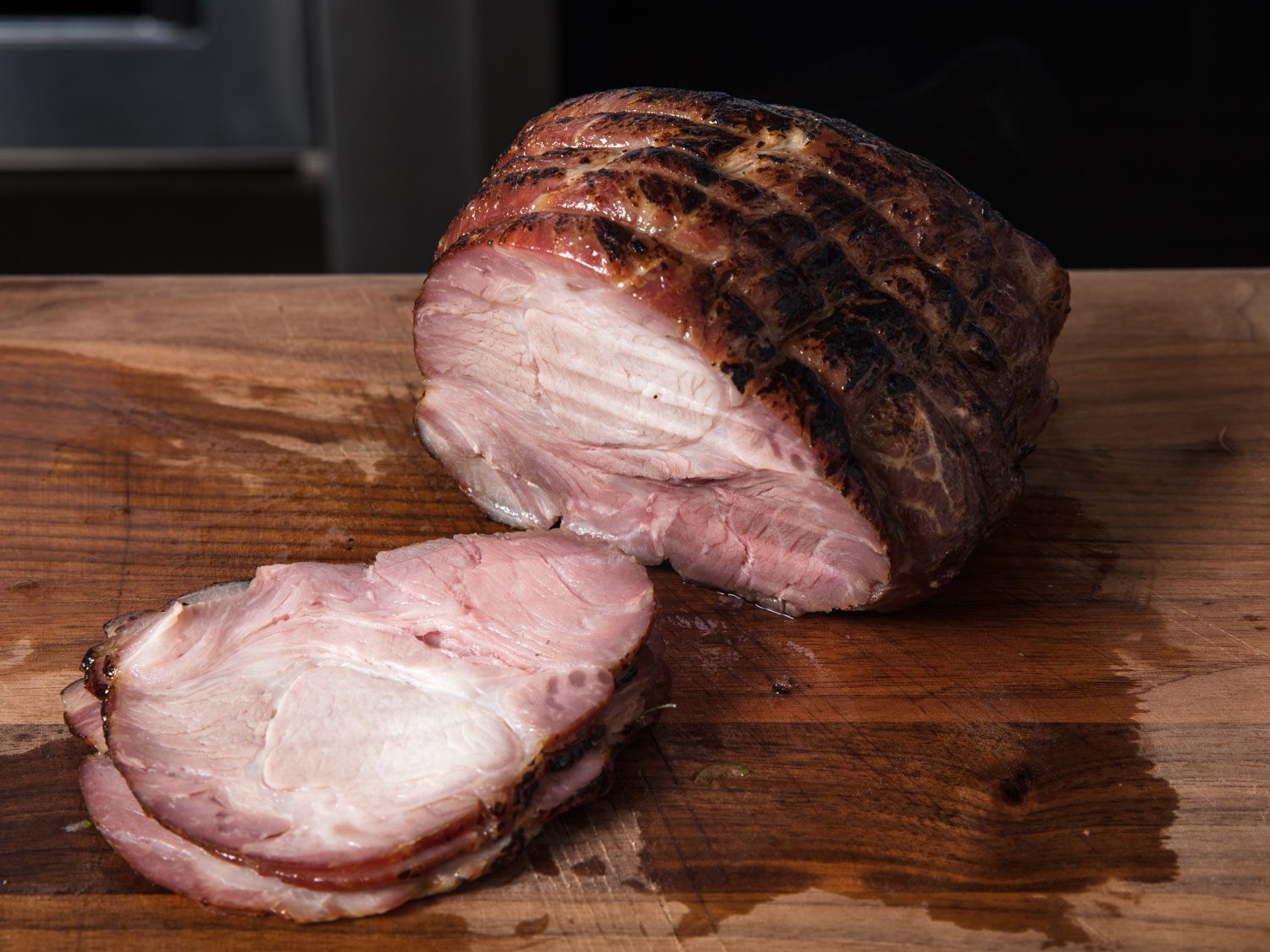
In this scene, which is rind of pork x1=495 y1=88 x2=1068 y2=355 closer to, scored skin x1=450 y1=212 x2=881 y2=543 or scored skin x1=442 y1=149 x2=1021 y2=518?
scored skin x1=442 y1=149 x2=1021 y2=518

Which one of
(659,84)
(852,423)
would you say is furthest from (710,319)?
(659,84)

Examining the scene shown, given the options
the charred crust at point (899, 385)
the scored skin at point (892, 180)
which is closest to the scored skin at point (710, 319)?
the charred crust at point (899, 385)

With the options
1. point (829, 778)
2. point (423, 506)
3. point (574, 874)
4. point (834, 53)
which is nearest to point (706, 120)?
point (423, 506)

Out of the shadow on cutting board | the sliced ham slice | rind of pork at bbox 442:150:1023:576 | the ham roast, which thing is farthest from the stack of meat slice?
rind of pork at bbox 442:150:1023:576

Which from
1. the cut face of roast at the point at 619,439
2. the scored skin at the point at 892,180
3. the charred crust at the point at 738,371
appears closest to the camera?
the charred crust at the point at 738,371

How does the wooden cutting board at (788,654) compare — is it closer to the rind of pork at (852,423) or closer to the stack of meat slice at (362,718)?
the stack of meat slice at (362,718)
